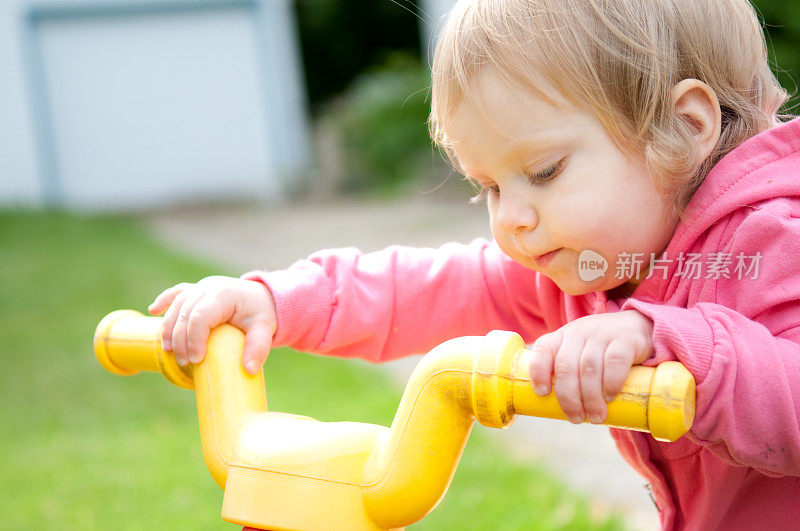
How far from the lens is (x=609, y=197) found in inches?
48.0

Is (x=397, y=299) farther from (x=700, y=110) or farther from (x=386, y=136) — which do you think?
(x=386, y=136)

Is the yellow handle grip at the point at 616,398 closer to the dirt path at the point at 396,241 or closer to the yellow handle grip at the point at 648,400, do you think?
the yellow handle grip at the point at 648,400

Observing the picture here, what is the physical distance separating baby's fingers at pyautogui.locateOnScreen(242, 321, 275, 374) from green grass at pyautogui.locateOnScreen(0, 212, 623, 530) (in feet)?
4.71

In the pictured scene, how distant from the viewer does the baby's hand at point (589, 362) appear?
3.19 ft

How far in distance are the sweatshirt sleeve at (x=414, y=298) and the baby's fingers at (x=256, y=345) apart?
137 mm

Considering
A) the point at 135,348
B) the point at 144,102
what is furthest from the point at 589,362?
the point at 144,102

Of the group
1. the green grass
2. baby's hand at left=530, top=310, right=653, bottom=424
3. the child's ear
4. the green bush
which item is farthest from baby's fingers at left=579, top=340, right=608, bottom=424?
the green bush

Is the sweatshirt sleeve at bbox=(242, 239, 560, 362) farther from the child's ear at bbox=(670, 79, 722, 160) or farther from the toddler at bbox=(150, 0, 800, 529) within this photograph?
the child's ear at bbox=(670, 79, 722, 160)

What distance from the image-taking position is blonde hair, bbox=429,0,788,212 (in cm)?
122

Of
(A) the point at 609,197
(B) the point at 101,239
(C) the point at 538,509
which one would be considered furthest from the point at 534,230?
(B) the point at 101,239

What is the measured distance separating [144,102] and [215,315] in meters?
10.9

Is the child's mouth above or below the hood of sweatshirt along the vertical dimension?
below

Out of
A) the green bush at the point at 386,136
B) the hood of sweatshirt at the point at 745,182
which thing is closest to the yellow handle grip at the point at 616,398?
the hood of sweatshirt at the point at 745,182

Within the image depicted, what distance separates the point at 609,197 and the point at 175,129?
36.2ft
